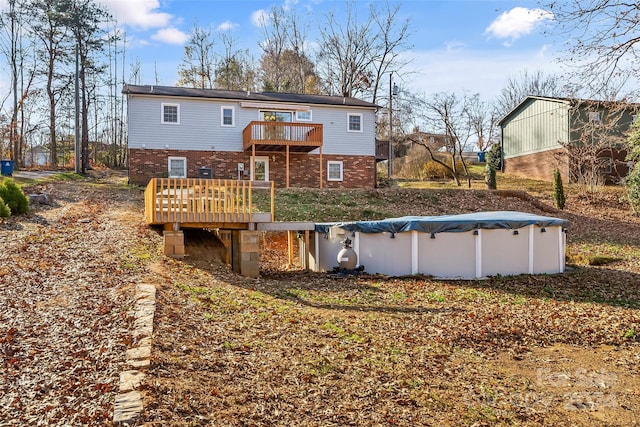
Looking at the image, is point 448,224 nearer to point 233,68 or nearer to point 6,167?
point 6,167

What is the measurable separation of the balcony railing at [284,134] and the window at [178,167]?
3347mm

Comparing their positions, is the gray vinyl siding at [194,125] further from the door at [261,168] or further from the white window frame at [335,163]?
the door at [261,168]

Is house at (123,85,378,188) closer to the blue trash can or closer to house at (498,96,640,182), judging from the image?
the blue trash can

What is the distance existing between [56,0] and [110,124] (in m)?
13.1

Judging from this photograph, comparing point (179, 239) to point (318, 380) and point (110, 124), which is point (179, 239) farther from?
point (110, 124)

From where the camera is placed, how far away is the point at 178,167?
79.7ft

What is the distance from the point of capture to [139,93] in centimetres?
2331

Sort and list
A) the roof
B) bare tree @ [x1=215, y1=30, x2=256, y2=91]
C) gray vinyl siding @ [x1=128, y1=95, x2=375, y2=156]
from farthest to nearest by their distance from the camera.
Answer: bare tree @ [x1=215, y1=30, x2=256, y2=91] < the roof < gray vinyl siding @ [x1=128, y1=95, x2=375, y2=156]

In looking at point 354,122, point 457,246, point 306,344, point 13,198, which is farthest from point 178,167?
point 306,344

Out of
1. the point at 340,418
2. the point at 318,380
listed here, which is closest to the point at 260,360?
the point at 318,380

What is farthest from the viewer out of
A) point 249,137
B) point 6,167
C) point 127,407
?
point 249,137

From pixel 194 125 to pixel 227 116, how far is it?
5.45ft

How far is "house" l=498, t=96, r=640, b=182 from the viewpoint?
26.8 m

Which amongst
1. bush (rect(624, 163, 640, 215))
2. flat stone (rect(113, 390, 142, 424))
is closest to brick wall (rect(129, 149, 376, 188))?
bush (rect(624, 163, 640, 215))
